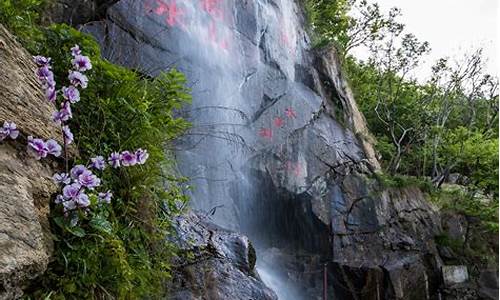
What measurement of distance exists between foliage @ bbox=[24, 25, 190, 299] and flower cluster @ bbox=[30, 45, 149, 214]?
0.11 m

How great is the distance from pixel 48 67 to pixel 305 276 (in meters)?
6.31

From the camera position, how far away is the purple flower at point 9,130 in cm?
182

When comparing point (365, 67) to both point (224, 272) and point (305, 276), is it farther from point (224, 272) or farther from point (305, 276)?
point (224, 272)

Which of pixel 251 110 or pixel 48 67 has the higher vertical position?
pixel 251 110

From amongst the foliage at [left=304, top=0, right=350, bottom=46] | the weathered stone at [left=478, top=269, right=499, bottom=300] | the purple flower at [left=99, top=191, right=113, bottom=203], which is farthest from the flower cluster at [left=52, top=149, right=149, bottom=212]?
the foliage at [left=304, top=0, right=350, bottom=46]

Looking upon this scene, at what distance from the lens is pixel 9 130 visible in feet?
6.02

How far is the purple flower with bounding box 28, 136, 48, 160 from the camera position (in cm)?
190

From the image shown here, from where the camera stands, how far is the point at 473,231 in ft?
32.5

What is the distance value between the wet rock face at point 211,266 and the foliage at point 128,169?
301 mm

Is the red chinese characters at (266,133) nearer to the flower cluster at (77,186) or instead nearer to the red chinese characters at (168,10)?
the red chinese characters at (168,10)

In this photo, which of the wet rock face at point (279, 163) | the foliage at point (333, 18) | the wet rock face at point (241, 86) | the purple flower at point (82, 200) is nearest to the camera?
the purple flower at point (82, 200)

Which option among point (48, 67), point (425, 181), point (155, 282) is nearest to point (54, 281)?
point (155, 282)

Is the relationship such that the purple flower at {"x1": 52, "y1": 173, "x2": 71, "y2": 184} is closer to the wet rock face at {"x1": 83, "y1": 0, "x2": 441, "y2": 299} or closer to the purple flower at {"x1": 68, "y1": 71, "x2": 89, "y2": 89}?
the purple flower at {"x1": 68, "y1": 71, "x2": 89, "y2": 89}

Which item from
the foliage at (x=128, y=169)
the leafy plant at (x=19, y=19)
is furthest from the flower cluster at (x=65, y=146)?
the leafy plant at (x=19, y=19)
